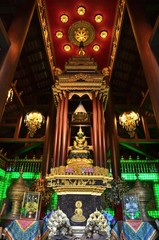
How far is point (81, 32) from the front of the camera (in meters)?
7.80

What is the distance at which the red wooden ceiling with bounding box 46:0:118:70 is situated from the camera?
7.14 m

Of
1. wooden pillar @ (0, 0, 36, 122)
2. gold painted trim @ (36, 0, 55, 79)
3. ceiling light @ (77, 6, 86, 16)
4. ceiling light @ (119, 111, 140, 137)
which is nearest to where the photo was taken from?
wooden pillar @ (0, 0, 36, 122)

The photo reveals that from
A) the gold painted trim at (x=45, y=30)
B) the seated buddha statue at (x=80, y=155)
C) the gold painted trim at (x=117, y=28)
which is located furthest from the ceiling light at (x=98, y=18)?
the seated buddha statue at (x=80, y=155)

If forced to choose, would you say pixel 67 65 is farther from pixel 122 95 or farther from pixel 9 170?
pixel 9 170

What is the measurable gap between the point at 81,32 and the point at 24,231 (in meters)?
7.12

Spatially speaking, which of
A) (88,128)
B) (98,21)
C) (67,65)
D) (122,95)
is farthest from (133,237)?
(98,21)

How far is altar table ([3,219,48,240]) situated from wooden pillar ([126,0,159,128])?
314 cm

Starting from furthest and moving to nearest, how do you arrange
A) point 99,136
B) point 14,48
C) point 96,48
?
point 96,48 < point 99,136 < point 14,48

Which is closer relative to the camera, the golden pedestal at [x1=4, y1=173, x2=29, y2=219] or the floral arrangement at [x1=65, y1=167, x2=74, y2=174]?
the floral arrangement at [x1=65, y1=167, x2=74, y2=174]

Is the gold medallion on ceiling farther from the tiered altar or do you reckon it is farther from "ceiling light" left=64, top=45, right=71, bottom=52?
the tiered altar

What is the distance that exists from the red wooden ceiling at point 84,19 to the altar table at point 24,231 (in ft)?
22.2

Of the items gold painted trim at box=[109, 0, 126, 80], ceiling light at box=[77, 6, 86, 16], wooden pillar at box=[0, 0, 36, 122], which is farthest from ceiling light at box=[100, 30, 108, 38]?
wooden pillar at box=[0, 0, 36, 122]

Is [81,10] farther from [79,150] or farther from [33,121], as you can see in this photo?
[79,150]

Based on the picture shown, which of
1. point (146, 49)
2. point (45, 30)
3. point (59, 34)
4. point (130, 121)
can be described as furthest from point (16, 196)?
point (59, 34)
